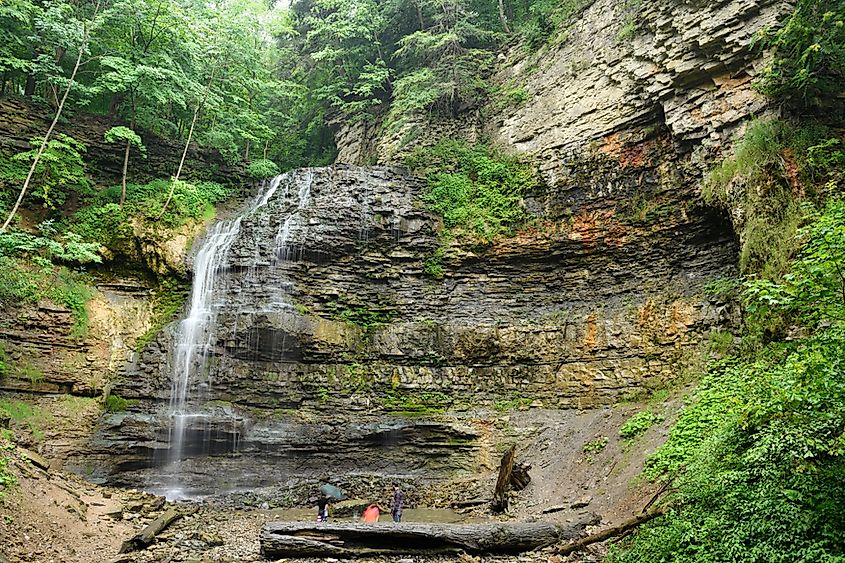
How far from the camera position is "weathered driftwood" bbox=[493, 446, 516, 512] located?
10.8 metres

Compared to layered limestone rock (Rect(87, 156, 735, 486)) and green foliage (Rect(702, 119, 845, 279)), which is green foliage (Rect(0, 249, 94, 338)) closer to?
layered limestone rock (Rect(87, 156, 735, 486))

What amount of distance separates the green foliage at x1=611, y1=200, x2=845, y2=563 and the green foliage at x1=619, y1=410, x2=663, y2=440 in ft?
14.9

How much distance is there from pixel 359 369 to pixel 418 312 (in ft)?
8.64

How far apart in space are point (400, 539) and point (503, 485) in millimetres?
3656

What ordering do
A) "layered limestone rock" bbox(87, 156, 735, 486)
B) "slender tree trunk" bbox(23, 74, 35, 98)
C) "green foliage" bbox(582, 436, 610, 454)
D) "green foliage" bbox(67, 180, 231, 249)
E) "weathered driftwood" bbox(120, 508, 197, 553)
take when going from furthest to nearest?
"slender tree trunk" bbox(23, 74, 35, 98), "green foliage" bbox(67, 180, 231, 249), "layered limestone rock" bbox(87, 156, 735, 486), "green foliage" bbox(582, 436, 610, 454), "weathered driftwood" bbox(120, 508, 197, 553)

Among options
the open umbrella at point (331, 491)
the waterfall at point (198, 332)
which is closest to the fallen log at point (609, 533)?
the open umbrella at point (331, 491)

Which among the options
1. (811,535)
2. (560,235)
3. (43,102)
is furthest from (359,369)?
(43,102)

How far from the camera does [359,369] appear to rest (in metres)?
15.8

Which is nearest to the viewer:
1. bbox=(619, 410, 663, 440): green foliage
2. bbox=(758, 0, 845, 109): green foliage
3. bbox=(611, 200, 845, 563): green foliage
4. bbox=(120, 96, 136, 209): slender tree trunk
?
bbox=(611, 200, 845, 563): green foliage

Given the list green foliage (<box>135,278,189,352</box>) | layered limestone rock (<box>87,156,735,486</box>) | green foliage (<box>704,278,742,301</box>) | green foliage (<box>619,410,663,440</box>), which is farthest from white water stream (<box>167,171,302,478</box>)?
green foliage (<box>704,278,742,301</box>)

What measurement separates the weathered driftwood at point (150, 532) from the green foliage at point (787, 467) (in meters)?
7.34

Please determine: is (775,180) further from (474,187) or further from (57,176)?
(57,176)

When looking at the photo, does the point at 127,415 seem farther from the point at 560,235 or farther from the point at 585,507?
the point at 560,235

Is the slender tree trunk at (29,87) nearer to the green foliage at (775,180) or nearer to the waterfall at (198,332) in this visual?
the waterfall at (198,332)
